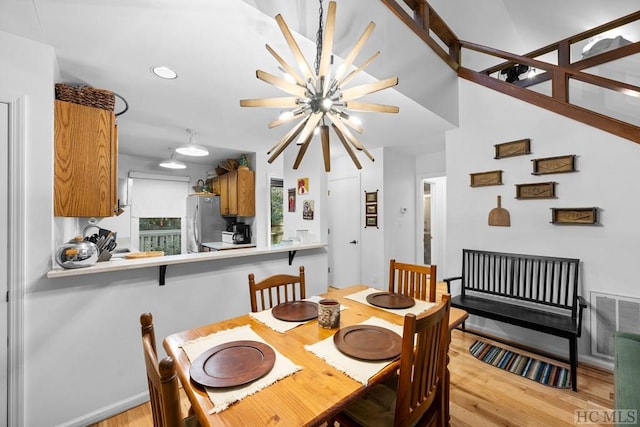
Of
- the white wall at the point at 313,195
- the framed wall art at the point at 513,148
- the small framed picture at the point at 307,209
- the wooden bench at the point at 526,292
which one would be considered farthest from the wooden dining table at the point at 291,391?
the framed wall art at the point at 513,148

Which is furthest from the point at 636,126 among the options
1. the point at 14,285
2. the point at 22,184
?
the point at 14,285

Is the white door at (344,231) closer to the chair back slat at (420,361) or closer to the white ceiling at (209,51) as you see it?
the white ceiling at (209,51)

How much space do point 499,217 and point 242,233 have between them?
12.2ft

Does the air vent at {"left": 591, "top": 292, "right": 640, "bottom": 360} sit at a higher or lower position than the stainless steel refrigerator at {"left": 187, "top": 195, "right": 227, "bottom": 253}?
lower

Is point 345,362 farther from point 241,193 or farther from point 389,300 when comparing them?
point 241,193

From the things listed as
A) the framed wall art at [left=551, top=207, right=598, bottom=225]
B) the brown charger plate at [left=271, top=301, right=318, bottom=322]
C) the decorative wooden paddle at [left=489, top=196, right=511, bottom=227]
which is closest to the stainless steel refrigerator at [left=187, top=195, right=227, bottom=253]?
the brown charger plate at [left=271, top=301, right=318, bottom=322]

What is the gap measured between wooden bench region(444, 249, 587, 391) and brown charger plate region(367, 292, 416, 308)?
1.17m

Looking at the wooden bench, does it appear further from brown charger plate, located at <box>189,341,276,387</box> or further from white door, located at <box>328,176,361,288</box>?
brown charger plate, located at <box>189,341,276,387</box>

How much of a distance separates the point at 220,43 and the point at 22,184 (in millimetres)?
1358

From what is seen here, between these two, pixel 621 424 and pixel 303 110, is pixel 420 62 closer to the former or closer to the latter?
pixel 303 110

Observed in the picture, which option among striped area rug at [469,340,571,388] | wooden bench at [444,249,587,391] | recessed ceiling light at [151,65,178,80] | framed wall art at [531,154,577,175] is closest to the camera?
recessed ceiling light at [151,65,178,80]

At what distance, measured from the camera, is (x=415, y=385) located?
1049 mm

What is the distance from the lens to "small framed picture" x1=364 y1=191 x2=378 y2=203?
411 cm

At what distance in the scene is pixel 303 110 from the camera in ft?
4.85
